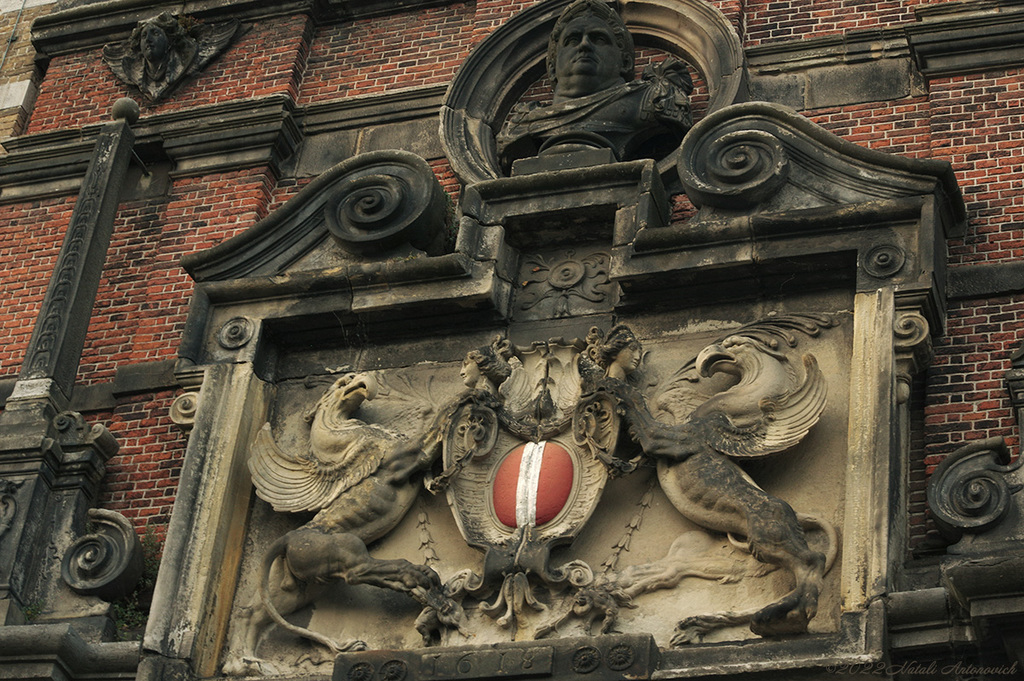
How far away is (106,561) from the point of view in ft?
33.7

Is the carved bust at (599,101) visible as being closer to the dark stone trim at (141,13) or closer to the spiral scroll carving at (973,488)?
the dark stone trim at (141,13)

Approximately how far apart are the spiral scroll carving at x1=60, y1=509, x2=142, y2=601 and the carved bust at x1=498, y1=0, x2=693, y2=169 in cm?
310

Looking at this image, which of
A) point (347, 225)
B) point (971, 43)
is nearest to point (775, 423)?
point (347, 225)

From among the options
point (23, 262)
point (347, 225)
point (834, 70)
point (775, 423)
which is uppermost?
point (834, 70)

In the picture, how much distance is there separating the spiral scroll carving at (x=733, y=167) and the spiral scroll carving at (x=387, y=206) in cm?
142

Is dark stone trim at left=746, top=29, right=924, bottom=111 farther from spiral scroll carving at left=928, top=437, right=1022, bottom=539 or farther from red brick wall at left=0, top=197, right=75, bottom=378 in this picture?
red brick wall at left=0, top=197, right=75, bottom=378

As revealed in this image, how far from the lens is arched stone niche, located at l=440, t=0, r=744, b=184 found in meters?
11.5

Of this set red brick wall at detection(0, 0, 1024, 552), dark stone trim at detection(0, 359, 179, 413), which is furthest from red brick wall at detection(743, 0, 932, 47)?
dark stone trim at detection(0, 359, 179, 413)

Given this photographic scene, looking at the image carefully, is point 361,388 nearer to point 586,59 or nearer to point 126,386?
point 126,386

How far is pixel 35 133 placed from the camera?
13047 mm

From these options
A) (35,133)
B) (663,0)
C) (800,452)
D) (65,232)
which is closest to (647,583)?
(800,452)

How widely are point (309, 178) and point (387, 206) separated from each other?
1.62 metres

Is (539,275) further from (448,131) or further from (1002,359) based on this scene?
(1002,359)

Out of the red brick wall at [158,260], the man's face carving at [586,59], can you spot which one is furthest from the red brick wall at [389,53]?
the man's face carving at [586,59]
